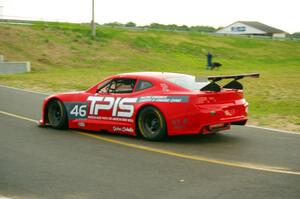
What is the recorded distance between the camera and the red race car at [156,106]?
965 cm

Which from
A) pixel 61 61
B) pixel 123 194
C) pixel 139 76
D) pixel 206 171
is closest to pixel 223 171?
pixel 206 171

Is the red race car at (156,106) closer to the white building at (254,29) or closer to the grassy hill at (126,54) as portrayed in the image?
the grassy hill at (126,54)

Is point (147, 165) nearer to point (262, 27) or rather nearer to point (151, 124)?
point (151, 124)

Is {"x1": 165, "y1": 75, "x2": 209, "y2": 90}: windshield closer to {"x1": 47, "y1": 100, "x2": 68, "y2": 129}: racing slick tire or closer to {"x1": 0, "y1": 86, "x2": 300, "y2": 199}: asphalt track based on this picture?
{"x1": 0, "y1": 86, "x2": 300, "y2": 199}: asphalt track

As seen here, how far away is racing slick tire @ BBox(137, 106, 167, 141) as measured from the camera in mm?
9914

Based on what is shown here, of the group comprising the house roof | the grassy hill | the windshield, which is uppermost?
the house roof

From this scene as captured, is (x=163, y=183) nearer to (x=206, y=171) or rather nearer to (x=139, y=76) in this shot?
(x=206, y=171)

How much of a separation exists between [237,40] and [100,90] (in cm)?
6335

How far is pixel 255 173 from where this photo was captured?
749cm

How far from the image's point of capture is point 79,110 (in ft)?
36.9

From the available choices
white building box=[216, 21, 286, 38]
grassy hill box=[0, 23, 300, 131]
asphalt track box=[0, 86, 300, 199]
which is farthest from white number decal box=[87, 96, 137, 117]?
white building box=[216, 21, 286, 38]

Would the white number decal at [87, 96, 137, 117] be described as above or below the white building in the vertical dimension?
below

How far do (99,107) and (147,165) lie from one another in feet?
10.0

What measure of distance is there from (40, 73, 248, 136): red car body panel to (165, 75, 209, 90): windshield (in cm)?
13
